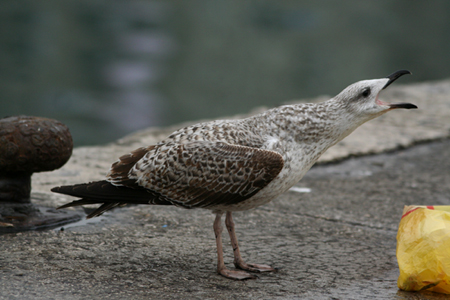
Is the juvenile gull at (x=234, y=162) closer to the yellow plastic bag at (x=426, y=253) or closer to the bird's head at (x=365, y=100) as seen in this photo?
the bird's head at (x=365, y=100)

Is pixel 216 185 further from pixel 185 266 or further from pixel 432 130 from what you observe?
pixel 432 130

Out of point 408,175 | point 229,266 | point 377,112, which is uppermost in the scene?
point 377,112

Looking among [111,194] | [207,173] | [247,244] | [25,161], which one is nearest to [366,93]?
[207,173]

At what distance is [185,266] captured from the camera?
135 inches

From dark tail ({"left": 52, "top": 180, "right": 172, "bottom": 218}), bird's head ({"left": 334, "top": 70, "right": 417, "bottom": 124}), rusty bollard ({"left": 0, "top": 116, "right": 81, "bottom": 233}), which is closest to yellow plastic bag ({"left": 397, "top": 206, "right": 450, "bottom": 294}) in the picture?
bird's head ({"left": 334, "top": 70, "right": 417, "bottom": 124})

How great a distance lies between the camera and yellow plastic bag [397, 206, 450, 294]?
3062 mm

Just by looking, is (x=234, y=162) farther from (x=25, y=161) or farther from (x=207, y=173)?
(x=25, y=161)

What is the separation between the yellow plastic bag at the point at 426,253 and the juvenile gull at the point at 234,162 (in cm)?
73

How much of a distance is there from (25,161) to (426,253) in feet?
8.44

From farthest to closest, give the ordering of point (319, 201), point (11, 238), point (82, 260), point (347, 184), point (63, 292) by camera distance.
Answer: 1. point (347, 184)
2. point (319, 201)
3. point (11, 238)
4. point (82, 260)
5. point (63, 292)

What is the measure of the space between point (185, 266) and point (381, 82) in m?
1.69

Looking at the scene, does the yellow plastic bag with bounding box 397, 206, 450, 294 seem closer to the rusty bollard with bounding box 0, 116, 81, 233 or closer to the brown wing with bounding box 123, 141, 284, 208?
the brown wing with bounding box 123, 141, 284, 208

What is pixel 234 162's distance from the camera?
133 inches

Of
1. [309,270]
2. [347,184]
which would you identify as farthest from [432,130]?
[309,270]
